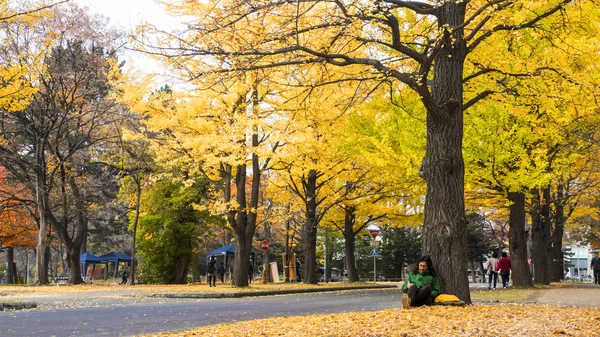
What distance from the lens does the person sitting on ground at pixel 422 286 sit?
11.1 metres

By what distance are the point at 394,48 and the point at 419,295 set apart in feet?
14.0

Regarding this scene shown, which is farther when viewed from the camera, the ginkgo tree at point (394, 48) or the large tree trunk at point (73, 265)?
the large tree trunk at point (73, 265)

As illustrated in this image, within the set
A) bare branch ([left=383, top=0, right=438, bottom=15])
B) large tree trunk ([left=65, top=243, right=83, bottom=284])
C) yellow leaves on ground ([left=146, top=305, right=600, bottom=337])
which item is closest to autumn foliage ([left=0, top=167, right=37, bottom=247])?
large tree trunk ([left=65, top=243, right=83, bottom=284])

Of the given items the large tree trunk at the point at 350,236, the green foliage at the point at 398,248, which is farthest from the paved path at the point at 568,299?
the green foliage at the point at 398,248

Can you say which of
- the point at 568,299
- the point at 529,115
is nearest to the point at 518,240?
the point at 568,299

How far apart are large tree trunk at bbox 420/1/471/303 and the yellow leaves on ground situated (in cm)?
132

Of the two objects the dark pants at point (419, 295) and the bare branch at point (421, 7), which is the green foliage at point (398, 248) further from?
the bare branch at point (421, 7)

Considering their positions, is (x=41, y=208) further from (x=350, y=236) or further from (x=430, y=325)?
(x=430, y=325)

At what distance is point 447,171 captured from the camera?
38.5 ft

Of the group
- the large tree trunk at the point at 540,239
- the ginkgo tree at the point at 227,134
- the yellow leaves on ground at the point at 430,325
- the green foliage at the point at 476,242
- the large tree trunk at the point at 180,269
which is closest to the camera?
the yellow leaves on ground at the point at 430,325

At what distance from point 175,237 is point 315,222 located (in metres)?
11.2

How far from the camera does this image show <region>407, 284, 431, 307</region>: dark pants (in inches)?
437

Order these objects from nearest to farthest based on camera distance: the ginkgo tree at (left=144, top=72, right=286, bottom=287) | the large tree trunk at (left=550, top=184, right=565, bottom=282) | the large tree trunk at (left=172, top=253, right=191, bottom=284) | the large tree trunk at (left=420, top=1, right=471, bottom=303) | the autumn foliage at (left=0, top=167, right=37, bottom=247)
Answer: the large tree trunk at (left=420, top=1, right=471, bottom=303)
the ginkgo tree at (left=144, top=72, right=286, bottom=287)
the large tree trunk at (left=550, top=184, right=565, bottom=282)
the large tree trunk at (left=172, top=253, right=191, bottom=284)
the autumn foliage at (left=0, top=167, right=37, bottom=247)

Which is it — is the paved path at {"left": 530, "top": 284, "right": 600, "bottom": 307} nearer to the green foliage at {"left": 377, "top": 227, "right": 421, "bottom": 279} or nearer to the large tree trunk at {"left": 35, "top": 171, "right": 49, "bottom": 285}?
the large tree trunk at {"left": 35, "top": 171, "right": 49, "bottom": 285}
